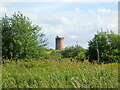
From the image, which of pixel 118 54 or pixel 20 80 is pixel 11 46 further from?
pixel 20 80

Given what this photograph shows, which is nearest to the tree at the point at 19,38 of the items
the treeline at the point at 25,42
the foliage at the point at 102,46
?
the treeline at the point at 25,42

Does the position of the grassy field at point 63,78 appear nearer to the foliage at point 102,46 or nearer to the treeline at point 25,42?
the treeline at point 25,42

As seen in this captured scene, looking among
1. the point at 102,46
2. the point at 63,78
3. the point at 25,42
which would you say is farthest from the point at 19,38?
the point at 63,78

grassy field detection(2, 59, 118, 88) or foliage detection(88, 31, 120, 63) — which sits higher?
foliage detection(88, 31, 120, 63)

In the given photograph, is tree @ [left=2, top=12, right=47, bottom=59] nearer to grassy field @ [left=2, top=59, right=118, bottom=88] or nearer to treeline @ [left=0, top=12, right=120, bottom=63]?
treeline @ [left=0, top=12, right=120, bottom=63]

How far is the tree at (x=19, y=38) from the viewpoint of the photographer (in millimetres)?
14477

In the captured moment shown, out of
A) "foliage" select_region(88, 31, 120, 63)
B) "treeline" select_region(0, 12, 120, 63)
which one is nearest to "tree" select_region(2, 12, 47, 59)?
"treeline" select_region(0, 12, 120, 63)

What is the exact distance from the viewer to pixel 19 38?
14.5m

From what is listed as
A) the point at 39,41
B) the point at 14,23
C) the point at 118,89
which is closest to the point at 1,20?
the point at 14,23

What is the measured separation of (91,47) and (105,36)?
1.18 metres

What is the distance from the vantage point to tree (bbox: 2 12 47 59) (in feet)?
47.5

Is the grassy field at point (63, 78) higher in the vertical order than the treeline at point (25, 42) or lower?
lower

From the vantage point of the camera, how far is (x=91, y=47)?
16672 millimetres

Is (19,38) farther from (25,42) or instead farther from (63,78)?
(63,78)
